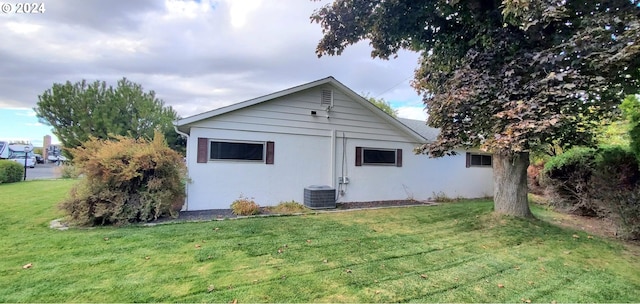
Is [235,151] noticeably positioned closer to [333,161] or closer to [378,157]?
[333,161]

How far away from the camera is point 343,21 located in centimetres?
842

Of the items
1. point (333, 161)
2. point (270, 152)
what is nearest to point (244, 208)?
point (270, 152)

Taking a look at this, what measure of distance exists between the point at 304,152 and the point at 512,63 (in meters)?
5.95

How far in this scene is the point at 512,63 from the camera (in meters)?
5.99

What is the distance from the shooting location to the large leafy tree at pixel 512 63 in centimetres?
508

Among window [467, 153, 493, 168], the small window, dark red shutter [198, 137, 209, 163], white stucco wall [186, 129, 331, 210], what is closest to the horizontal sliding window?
white stucco wall [186, 129, 331, 210]

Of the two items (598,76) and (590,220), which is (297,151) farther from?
(590,220)

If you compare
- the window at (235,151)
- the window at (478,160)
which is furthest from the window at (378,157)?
the window at (478,160)

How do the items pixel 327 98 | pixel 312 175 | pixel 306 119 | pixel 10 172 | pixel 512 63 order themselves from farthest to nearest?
1. pixel 10 172
2. pixel 327 98
3. pixel 312 175
4. pixel 306 119
5. pixel 512 63

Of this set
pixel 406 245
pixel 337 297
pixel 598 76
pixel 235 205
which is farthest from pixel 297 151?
pixel 598 76

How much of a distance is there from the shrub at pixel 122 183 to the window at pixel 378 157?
234 inches

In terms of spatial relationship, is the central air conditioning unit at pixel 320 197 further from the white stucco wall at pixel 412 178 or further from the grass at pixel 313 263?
the grass at pixel 313 263
